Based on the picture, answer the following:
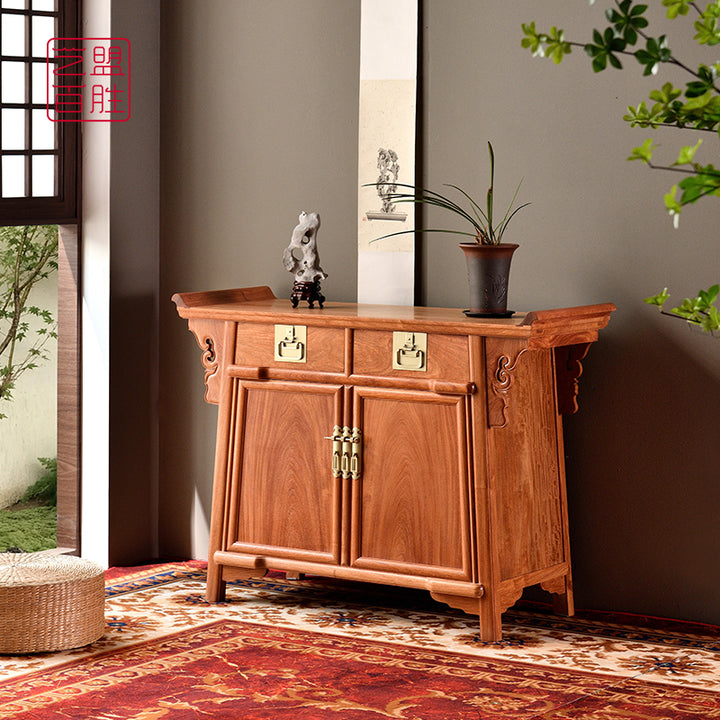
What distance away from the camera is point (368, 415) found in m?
3.94

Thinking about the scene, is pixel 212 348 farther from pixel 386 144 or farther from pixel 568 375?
pixel 568 375

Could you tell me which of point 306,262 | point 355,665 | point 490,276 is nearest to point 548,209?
point 490,276

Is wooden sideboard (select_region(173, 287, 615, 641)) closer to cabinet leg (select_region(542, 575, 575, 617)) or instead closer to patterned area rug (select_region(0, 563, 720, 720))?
cabinet leg (select_region(542, 575, 575, 617))

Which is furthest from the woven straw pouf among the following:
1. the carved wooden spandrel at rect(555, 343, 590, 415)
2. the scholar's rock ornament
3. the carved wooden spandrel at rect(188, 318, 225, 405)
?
the carved wooden spandrel at rect(555, 343, 590, 415)

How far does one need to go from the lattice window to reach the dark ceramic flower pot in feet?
6.24

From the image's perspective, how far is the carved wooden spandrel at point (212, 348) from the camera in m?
4.24

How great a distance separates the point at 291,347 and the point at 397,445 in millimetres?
536

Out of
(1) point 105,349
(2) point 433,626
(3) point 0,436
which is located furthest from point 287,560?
(3) point 0,436

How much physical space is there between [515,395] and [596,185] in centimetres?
85

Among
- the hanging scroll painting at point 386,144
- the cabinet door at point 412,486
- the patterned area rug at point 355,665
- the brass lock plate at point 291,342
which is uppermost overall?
the hanging scroll painting at point 386,144

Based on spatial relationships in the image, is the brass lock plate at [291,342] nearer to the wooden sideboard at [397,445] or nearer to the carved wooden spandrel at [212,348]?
the wooden sideboard at [397,445]

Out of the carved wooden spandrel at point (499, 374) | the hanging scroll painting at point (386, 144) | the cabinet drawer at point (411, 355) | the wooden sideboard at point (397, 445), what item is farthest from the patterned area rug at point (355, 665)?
the hanging scroll painting at point (386, 144)

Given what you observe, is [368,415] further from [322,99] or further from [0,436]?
[0,436]

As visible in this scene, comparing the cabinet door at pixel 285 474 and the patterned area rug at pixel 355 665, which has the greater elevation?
the cabinet door at pixel 285 474
